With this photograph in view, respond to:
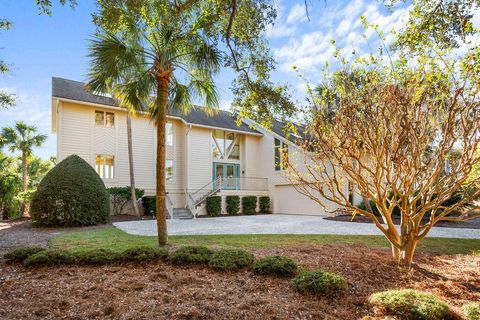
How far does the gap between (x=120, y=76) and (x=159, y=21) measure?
1.68 metres

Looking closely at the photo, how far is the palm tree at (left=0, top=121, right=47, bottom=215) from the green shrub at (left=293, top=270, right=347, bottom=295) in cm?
2135

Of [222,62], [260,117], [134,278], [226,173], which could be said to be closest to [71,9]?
[222,62]

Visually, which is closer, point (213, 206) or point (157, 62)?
point (157, 62)

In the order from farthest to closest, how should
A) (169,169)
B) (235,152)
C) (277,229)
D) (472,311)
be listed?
(235,152), (169,169), (277,229), (472,311)

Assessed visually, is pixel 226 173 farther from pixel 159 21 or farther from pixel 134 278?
pixel 134 278

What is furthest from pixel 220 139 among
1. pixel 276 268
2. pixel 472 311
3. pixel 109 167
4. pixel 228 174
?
pixel 472 311

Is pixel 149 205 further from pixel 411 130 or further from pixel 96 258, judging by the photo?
pixel 411 130

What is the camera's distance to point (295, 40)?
270 inches

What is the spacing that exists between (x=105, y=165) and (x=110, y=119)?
8.44ft

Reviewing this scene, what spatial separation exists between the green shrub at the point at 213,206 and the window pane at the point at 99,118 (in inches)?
284

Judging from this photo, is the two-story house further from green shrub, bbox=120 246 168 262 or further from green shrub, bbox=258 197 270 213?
green shrub, bbox=120 246 168 262

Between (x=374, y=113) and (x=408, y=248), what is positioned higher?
(x=374, y=113)

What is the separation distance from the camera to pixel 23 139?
66.2ft

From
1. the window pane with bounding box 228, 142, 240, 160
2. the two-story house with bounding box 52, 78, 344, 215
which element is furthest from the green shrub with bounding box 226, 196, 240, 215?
the window pane with bounding box 228, 142, 240, 160
